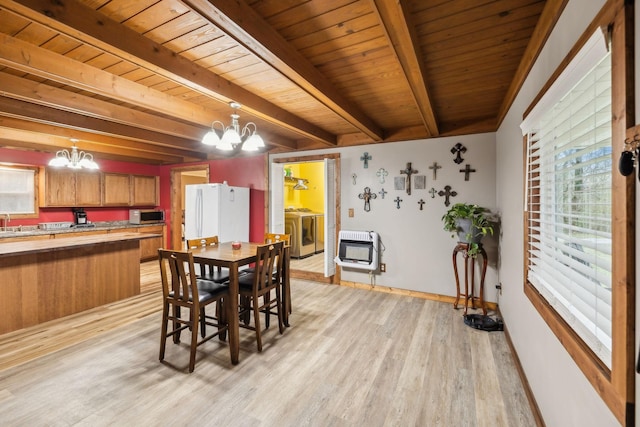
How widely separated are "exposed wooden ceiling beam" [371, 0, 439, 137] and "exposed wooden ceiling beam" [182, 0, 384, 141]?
0.65 meters

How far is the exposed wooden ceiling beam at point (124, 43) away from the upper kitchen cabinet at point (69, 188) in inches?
181

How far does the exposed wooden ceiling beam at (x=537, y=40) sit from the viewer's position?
4.88ft

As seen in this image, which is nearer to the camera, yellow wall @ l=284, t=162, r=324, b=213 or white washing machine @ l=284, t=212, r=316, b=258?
white washing machine @ l=284, t=212, r=316, b=258

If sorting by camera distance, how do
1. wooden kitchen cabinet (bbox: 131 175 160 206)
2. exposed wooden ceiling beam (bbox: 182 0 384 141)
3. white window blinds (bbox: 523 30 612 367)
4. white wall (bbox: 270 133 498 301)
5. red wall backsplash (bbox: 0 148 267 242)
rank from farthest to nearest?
wooden kitchen cabinet (bbox: 131 175 160 206)
red wall backsplash (bbox: 0 148 267 242)
white wall (bbox: 270 133 498 301)
exposed wooden ceiling beam (bbox: 182 0 384 141)
white window blinds (bbox: 523 30 612 367)

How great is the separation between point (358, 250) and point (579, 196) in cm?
318

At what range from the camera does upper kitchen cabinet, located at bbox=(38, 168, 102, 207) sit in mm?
5059

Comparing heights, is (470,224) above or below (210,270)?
above

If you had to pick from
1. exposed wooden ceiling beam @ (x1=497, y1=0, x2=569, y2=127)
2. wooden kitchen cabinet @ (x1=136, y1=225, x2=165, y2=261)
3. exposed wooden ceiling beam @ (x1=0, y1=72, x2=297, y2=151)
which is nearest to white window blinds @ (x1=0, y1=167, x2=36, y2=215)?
wooden kitchen cabinet @ (x1=136, y1=225, x2=165, y2=261)

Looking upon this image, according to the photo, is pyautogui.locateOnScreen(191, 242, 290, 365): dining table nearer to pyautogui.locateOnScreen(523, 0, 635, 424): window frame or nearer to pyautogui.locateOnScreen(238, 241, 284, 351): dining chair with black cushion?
pyautogui.locateOnScreen(238, 241, 284, 351): dining chair with black cushion

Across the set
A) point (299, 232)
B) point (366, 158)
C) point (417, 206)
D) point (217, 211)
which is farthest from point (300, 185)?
point (417, 206)

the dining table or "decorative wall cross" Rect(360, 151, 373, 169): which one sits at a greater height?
"decorative wall cross" Rect(360, 151, 373, 169)

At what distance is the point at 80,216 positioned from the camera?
18.0 feet

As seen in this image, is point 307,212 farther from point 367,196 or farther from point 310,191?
point 367,196

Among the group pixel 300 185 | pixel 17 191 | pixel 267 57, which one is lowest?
pixel 17 191
